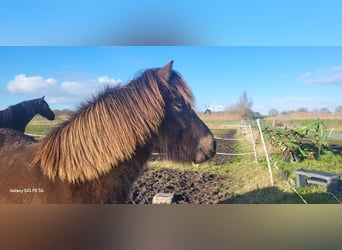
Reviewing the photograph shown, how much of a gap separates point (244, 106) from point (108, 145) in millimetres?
1004

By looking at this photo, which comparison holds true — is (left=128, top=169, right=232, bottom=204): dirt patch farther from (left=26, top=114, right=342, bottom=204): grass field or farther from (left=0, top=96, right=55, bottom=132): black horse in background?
(left=0, top=96, right=55, bottom=132): black horse in background

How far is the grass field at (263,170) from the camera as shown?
183cm

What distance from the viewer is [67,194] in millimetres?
1539

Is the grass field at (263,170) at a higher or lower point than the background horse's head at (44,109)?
lower

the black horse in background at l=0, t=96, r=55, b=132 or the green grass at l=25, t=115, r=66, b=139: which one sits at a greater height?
the black horse in background at l=0, t=96, r=55, b=132

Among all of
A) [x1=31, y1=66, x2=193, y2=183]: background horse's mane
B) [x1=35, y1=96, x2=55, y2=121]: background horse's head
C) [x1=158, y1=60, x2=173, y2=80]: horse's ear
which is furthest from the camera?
[x1=35, y1=96, x2=55, y2=121]: background horse's head

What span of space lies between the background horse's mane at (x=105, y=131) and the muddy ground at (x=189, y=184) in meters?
0.32

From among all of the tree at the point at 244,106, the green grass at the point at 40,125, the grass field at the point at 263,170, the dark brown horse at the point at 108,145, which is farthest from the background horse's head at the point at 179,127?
the green grass at the point at 40,125

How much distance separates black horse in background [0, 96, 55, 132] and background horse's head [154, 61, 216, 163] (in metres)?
0.86

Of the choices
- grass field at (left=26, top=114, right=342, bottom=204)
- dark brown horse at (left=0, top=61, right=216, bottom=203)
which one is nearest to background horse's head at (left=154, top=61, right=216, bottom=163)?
dark brown horse at (left=0, top=61, right=216, bottom=203)

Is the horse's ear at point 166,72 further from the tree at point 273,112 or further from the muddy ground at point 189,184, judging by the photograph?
the tree at point 273,112

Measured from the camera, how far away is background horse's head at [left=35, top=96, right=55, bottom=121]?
180cm

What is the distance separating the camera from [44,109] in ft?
6.03

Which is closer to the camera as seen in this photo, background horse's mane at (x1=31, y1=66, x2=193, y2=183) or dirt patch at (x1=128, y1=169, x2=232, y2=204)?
background horse's mane at (x1=31, y1=66, x2=193, y2=183)
